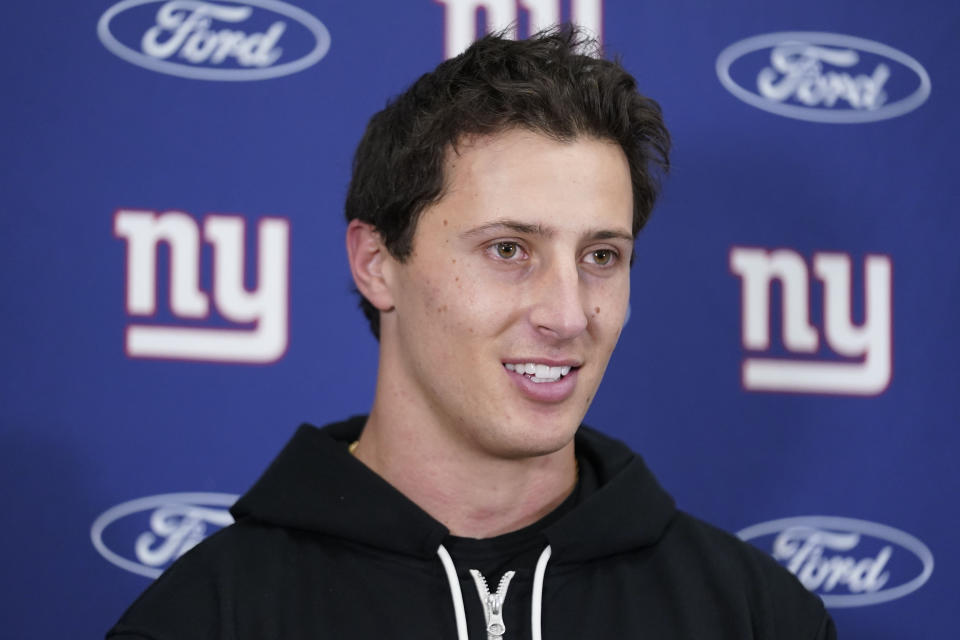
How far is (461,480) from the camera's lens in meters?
1.63

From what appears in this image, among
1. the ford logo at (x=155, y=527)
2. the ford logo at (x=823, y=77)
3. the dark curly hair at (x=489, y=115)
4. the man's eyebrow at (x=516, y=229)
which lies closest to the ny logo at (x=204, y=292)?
the ford logo at (x=155, y=527)

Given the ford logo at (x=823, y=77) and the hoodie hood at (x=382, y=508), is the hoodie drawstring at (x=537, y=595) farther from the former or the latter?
the ford logo at (x=823, y=77)

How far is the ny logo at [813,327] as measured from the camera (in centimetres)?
231

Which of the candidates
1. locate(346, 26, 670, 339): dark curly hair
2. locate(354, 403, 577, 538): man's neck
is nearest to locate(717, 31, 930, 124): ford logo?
locate(346, 26, 670, 339): dark curly hair

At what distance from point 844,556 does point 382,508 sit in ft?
3.39

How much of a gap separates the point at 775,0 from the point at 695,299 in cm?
58

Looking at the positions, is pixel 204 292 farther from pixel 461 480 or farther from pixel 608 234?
pixel 608 234

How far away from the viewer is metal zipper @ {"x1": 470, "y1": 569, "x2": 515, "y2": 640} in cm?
154

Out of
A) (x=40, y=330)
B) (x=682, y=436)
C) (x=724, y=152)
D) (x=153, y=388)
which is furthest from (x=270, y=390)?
(x=724, y=152)

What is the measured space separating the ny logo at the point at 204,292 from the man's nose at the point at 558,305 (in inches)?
27.3

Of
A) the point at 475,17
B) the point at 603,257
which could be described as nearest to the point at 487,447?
the point at 603,257

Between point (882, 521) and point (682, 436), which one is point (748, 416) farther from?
point (882, 521)

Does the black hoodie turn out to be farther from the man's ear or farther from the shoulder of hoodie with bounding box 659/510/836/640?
the man's ear

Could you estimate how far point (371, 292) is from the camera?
171 cm
